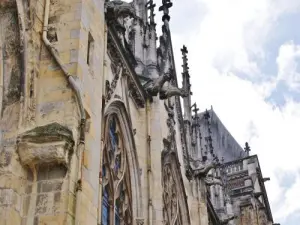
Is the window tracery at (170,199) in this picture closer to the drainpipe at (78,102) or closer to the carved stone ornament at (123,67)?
the carved stone ornament at (123,67)

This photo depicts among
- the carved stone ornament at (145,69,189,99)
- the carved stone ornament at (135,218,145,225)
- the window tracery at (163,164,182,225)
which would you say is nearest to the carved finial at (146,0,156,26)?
the carved stone ornament at (145,69,189,99)

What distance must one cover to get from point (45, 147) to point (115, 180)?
14.6 feet

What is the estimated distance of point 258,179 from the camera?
105 feet

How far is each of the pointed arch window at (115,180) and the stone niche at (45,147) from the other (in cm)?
361

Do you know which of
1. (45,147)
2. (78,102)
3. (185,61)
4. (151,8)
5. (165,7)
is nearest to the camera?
(45,147)

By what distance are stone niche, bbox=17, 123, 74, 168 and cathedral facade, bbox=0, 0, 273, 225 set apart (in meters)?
0.01

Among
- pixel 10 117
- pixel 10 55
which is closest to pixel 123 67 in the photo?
pixel 10 55

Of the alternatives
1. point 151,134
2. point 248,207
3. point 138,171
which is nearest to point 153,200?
point 138,171

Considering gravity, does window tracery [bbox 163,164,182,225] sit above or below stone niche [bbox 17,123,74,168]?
above

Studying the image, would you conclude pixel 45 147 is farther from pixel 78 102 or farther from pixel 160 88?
pixel 160 88

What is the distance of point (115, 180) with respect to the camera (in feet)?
34.8

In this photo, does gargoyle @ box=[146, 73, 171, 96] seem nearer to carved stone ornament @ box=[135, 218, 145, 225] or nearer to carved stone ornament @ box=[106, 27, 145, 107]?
carved stone ornament @ box=[106, 27, 145, 107]

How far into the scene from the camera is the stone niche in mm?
6262

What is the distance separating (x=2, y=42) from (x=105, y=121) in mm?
3766
